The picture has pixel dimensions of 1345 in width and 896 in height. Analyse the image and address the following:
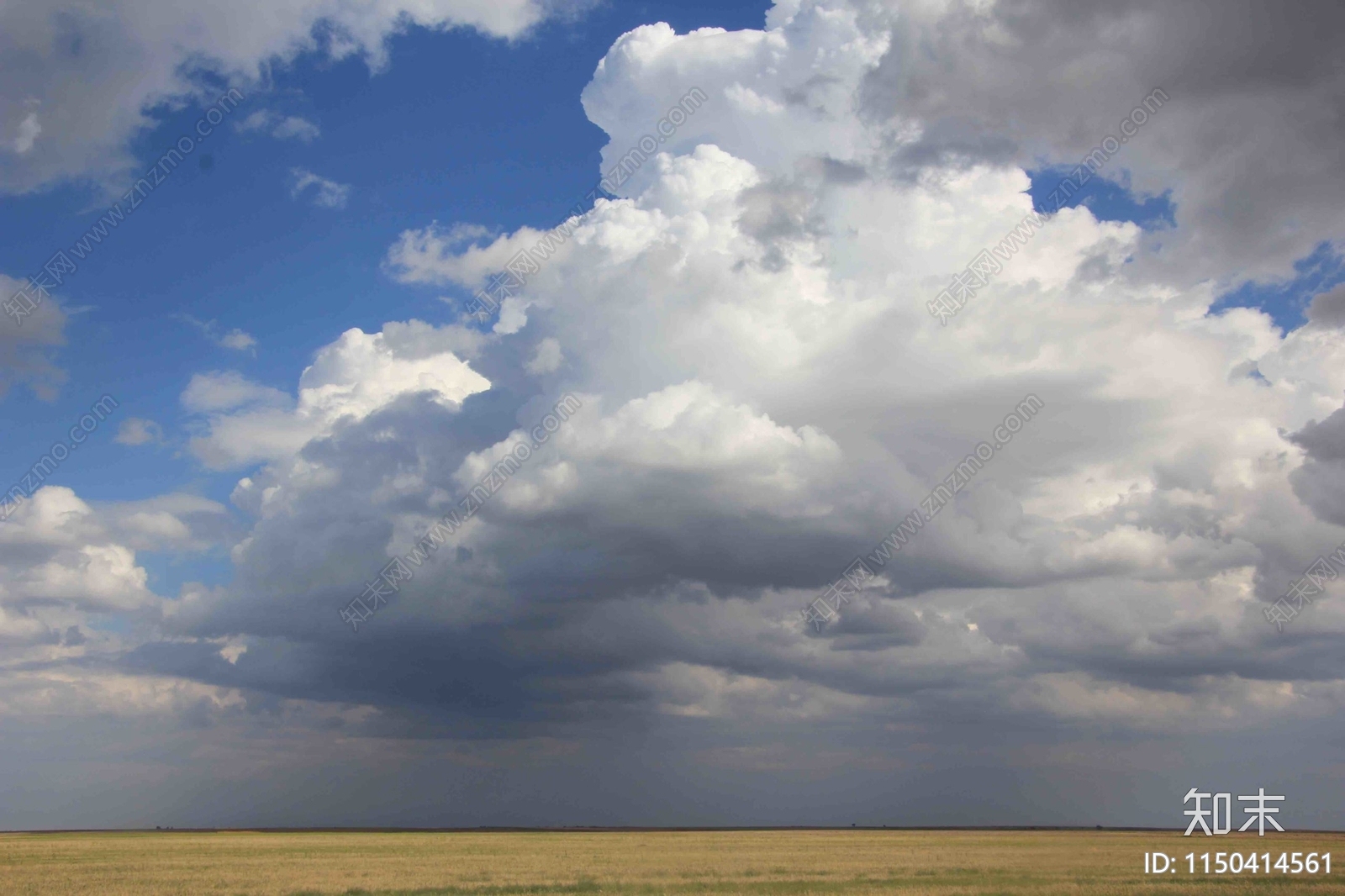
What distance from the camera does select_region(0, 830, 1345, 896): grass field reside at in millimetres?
59125

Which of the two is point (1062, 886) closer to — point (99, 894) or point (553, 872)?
point (553, 872)

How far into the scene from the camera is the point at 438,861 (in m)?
85.2

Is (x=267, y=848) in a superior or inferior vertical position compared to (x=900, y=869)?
inferior

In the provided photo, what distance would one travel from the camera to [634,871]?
238 feet

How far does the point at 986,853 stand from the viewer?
305ft

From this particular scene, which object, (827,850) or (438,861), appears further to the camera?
(827,850)

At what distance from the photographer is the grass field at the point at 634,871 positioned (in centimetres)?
5912

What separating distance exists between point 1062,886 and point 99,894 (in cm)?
6057

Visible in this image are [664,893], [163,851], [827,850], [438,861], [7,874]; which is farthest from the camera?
[163,851]

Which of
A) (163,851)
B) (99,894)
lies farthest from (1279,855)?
(163,851)

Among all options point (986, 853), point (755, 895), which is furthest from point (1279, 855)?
point (755, 895)

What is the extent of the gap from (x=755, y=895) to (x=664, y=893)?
18.5 feet

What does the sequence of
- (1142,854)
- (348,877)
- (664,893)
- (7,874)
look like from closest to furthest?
1. (664,893)
2. (348,877)
3. (7,874)
4. (1142,854)

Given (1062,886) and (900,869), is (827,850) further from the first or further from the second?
(1062,886)
